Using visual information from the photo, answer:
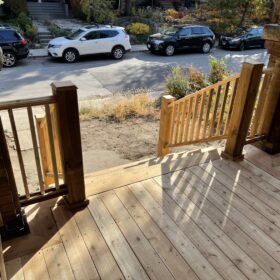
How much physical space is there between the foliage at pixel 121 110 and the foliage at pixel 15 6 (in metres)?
11.6

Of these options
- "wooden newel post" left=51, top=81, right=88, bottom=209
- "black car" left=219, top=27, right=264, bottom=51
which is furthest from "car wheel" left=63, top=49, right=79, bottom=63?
"wooden newel post" left=51, top=81, right=88, bottom=209

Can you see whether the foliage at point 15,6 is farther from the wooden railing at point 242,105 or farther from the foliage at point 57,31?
the wooden railing at point 242,105

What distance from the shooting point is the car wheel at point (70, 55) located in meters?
10.8

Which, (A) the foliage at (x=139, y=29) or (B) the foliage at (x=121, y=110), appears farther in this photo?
(A) the foliage at (x=139, y=29)

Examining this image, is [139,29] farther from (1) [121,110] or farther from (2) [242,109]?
(2) [242,109]

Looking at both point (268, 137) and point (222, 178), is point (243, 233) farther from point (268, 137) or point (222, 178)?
point (268, 137)

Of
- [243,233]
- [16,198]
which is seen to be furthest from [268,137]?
[16,198]

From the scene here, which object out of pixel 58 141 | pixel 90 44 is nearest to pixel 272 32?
pixel 58 141

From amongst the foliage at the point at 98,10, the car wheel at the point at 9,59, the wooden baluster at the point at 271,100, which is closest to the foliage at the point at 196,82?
the wooden baluster at the point at 271,100

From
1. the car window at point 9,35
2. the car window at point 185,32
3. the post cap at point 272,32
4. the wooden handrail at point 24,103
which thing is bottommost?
the car window at point 185,32

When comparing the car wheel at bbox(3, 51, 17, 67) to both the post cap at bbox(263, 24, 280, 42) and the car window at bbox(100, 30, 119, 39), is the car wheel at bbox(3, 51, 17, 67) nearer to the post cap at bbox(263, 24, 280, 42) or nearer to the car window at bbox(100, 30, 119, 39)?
the car window at bbox(100, 30, 119, 39)

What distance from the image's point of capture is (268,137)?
3324mm

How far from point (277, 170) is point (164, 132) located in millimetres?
1445

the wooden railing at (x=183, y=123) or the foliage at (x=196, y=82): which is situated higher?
the wooden railing at (x=183, y=123)
